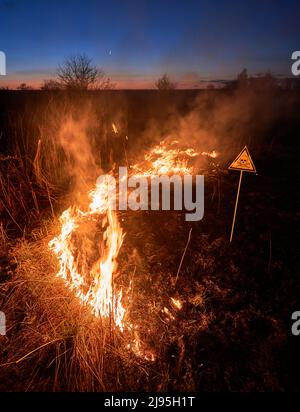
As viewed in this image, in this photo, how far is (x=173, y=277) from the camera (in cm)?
383

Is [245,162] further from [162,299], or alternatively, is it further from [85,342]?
[85,342]

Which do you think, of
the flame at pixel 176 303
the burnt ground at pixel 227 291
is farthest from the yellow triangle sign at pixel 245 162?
the flame at pixel 176 303

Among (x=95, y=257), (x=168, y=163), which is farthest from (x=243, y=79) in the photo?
(x=95, y=257)

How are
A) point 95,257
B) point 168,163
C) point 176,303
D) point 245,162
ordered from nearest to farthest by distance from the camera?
1. point 176,303
2. point 245,162
3. point 95,257
4. point 168,163

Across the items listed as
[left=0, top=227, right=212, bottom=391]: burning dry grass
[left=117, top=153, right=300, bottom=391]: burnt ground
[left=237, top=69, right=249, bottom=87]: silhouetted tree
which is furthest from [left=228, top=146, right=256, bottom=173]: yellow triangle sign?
[left=237, top=69, right=249, bottom=87]: silhouetted tree

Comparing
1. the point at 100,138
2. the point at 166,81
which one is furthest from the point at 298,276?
the point at 166,81

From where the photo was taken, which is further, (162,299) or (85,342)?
(162,299)

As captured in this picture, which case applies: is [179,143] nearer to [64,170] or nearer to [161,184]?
[161,184]

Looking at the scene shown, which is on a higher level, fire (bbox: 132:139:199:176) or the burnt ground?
fire (bbox: 132:139:199:176)

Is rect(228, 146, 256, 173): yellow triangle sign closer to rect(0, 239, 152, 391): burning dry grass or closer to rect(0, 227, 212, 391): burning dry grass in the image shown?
rect(0, 227, 212, 391): burning dry grass

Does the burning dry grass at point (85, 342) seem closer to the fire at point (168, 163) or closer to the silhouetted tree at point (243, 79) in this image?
the fire at point (168, 163)

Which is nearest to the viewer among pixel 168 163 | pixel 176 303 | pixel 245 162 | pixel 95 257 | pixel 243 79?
pixel 176 303

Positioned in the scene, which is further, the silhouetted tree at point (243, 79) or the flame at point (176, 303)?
the silhouetted tree at point (243, 79)

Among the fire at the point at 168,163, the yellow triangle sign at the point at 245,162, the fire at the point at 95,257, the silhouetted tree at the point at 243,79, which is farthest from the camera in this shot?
the silhouetted tree at the point at 243,79
